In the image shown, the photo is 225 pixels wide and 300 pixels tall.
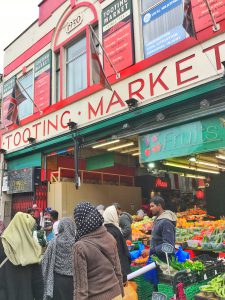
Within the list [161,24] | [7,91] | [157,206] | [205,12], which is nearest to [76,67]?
[161,24]

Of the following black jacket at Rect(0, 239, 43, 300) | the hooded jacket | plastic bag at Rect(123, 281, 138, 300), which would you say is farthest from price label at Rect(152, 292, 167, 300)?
black jacket at Rect(0, 239, 43, 300)

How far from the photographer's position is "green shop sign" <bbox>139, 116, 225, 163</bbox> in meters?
7.39

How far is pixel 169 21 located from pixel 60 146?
577 cm

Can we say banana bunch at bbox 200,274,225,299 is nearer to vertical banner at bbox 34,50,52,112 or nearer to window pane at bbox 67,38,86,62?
window pane at bbox 67,38,86,62

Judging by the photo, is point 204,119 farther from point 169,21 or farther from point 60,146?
point 60,146

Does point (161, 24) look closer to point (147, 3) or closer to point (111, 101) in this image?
point (147, 3)

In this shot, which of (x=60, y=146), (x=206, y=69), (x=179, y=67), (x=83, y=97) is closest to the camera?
(x=206, y=69)

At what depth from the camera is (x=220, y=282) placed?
167 inches

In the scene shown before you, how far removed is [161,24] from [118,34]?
4.86 feet

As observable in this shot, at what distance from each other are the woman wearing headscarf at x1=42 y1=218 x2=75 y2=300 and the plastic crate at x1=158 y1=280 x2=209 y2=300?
142 centimetres

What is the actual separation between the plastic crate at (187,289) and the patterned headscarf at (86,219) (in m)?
2.06

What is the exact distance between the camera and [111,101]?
9.71 meters

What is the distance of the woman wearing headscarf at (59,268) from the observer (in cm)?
464

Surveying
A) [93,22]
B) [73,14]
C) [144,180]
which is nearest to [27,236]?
[93,22]
